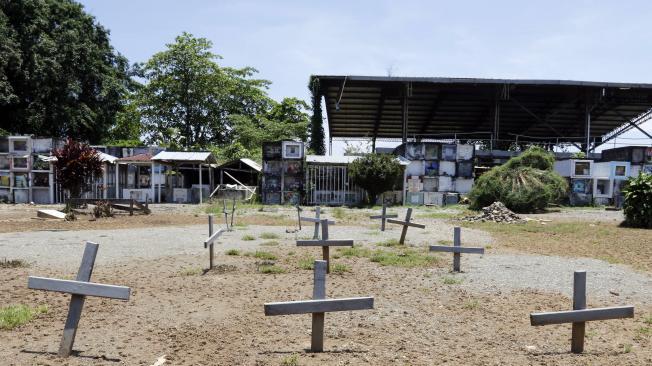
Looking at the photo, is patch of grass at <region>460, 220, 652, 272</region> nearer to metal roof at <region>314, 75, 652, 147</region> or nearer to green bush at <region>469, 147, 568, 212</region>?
green bush at <region>469, 147, 568, 212</region>

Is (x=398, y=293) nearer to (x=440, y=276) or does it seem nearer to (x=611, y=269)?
(x=440, y=276)

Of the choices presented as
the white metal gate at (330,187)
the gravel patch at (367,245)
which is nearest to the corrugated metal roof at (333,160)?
the white metal gate at (330,187)

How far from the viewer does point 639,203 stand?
16.3 metres

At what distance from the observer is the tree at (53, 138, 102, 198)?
1933 cm

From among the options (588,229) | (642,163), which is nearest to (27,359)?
(588,229)

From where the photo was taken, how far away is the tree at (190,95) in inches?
1601

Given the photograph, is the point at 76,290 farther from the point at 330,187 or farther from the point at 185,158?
the point at 330,187

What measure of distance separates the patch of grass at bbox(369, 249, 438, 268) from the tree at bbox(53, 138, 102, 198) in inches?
575

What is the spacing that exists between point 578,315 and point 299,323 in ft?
8.84

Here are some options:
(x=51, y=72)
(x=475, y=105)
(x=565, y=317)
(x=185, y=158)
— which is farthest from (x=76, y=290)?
(x=475, y=105)

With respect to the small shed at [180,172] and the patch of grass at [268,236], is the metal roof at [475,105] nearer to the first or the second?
the small shed at [180,172]

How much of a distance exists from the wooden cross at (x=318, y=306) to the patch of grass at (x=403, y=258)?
429 centimetres

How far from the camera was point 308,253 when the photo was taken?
955 centimetres

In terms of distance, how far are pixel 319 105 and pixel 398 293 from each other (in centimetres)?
2704
